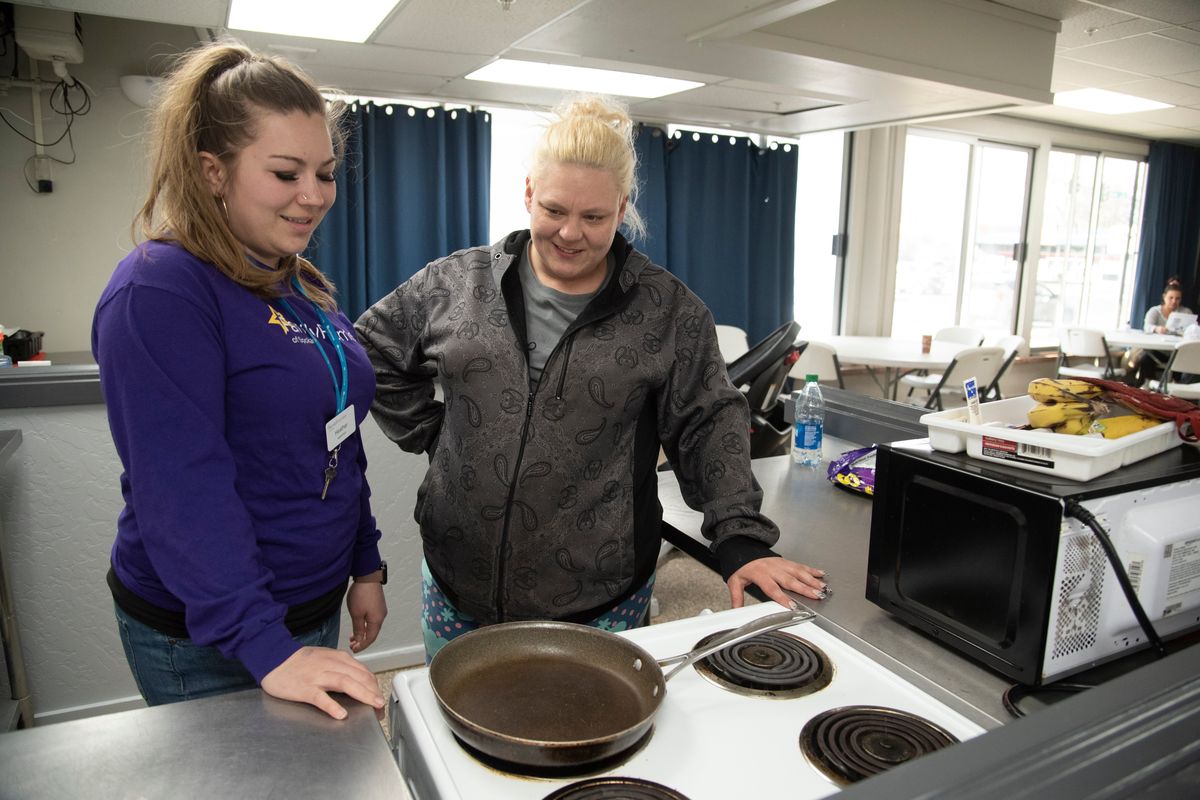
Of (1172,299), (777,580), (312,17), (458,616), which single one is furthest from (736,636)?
(1172,299)

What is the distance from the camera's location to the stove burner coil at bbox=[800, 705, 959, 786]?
0.72 m

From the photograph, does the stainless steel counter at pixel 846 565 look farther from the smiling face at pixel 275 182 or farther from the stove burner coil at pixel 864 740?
the smiling face at pixel 275 182

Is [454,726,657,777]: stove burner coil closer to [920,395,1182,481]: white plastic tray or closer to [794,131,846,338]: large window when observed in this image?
[920,395,1182,481]: white plastic tray

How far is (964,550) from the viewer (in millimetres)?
974

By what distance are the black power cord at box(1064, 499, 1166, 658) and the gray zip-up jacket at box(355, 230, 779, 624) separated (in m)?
0.46

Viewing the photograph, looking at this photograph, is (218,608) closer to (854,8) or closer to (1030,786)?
(1030,786)

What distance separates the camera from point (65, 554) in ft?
6.75

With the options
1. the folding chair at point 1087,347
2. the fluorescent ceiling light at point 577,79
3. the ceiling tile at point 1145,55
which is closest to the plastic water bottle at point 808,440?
the fluorescent ceiling light at point 577,79

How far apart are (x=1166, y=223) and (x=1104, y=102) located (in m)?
3.09

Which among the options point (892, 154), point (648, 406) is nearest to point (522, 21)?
point (648, 406)

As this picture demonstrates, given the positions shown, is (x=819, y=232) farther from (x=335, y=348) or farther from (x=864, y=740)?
(x=864, y=740)

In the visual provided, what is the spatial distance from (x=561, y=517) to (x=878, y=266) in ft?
17.5

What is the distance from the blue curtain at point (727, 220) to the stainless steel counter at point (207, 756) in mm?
4476

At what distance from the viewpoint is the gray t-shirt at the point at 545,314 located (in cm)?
127
